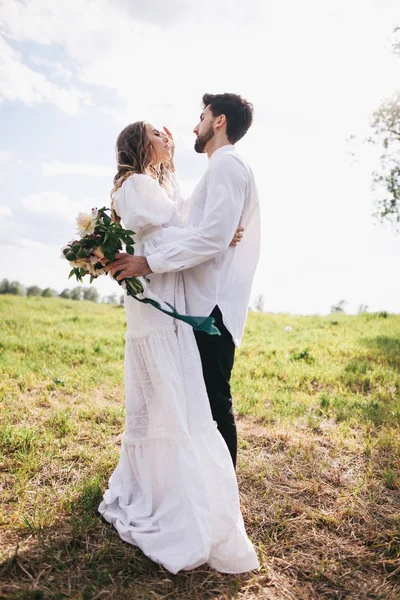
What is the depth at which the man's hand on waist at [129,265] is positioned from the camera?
10.5 ft

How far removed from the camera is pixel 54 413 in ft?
18.6

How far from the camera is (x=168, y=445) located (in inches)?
129

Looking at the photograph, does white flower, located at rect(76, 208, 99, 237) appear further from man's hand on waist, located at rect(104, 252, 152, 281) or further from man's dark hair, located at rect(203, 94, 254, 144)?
man's dark hair, located at rect(203, 94, 254, 144)

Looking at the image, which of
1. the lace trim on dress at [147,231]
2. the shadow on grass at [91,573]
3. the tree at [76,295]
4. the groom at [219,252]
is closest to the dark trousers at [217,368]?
the groom at [219,252]

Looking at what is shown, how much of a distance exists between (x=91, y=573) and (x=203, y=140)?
335cm

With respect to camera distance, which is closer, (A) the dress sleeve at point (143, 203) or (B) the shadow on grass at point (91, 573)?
(B) the shadow on grass at point (91, 573)

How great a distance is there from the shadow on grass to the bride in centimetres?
10

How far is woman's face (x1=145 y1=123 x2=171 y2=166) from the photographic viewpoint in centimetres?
356

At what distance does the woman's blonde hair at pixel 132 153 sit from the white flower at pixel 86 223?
1.47ft

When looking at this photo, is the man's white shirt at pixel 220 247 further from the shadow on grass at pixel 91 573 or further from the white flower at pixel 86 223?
the shadow on grass at pixel 91 573

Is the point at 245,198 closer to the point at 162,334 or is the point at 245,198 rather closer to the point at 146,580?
the point at 162,334

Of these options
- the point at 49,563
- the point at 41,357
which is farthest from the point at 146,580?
the point at 41,357

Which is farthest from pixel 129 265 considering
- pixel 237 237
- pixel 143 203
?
pixel 237 237

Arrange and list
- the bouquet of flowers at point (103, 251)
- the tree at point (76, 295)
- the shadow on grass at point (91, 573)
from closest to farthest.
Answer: the shadow on grass at point (91, 573) < the bouquet of flowers at point (103, 251) < the tree at point (76, 295)
